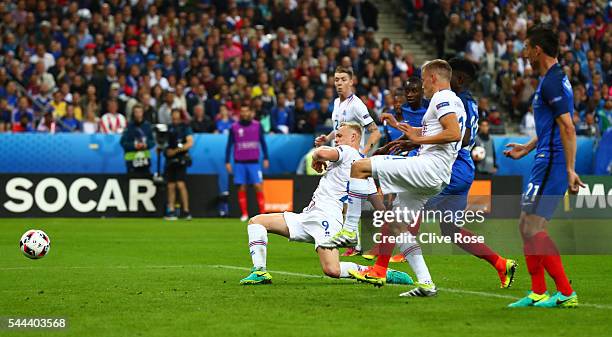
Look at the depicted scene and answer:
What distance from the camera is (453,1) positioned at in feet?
111

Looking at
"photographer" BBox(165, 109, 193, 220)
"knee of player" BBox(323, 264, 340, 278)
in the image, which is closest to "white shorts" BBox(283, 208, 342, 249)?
"knee of player" BBox(323, 264, 340, 278)

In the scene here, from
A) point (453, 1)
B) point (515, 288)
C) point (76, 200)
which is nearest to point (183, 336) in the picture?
point (515, 288)

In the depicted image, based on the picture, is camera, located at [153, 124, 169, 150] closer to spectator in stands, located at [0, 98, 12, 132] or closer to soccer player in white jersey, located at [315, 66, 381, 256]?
spectator in stands, located at [0, 98, 12, 132]

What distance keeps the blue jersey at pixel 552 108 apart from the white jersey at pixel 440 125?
2.51ft

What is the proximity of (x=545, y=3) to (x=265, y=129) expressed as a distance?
12258 mm

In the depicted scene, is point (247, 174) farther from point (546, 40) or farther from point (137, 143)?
point (546, 40)

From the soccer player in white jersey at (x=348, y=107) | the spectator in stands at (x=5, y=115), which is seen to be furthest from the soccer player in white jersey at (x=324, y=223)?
the spectator in stands at (x=5, y=115)

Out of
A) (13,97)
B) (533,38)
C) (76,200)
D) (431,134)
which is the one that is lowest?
(76,200)

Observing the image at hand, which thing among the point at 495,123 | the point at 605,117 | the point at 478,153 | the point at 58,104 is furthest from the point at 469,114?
the point at 495,123

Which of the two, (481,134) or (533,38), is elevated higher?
(533,38)

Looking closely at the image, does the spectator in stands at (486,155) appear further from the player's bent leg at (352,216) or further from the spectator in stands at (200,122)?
the player's bent leg at (352,216)

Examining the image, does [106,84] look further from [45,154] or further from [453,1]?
[453,1]

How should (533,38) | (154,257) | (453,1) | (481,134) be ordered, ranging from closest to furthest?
1. (533,38)
2. (154,257)
3. (481,134)
4. (453,1)

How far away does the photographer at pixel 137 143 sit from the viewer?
79.9ft
